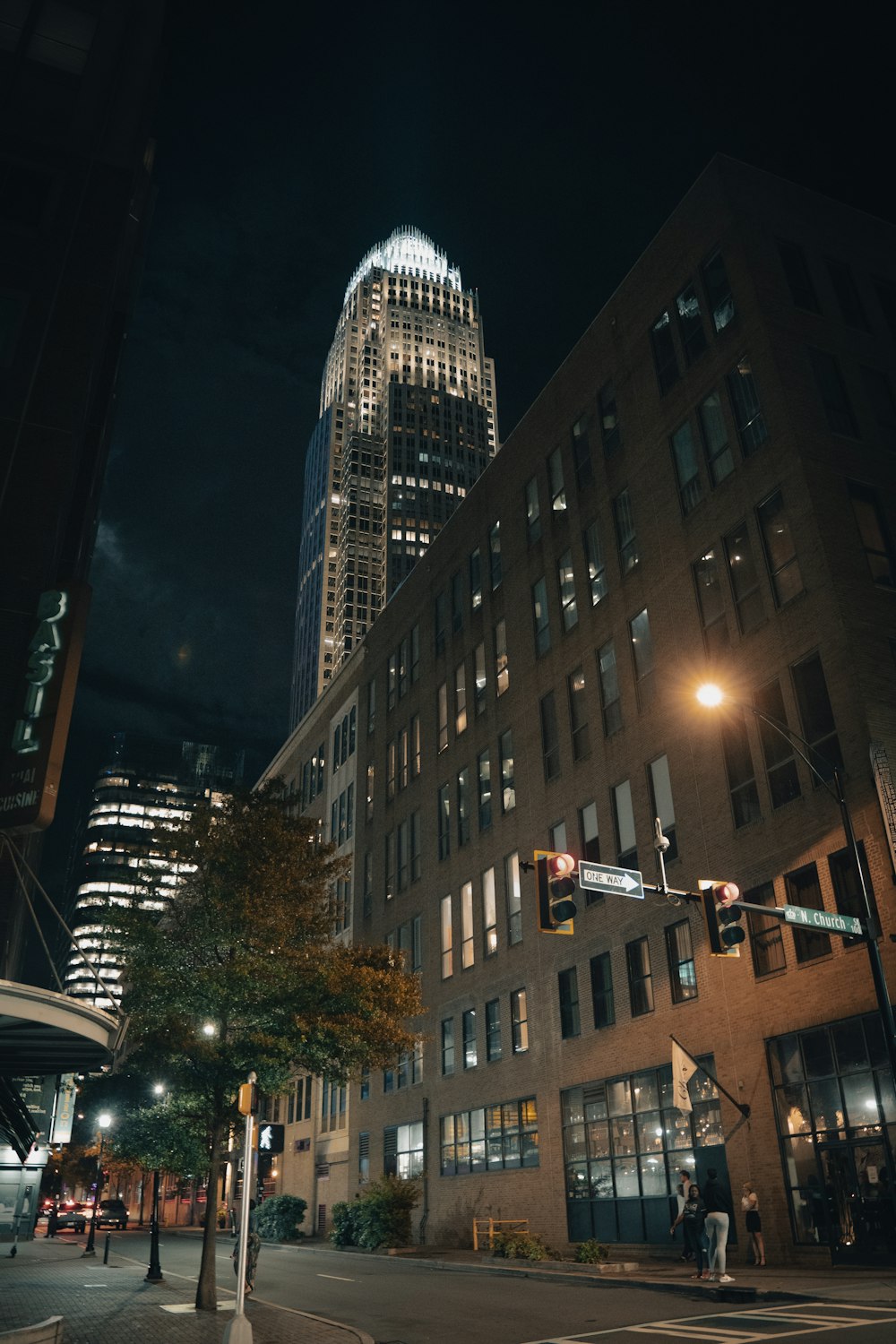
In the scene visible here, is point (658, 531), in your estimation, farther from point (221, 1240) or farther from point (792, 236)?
point (221, 1240)

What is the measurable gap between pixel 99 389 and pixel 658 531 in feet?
67.4

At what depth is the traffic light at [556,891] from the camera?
1420cm

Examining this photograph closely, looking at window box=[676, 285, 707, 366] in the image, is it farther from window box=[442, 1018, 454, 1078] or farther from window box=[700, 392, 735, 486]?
window box=[442, 1018, 454, 1078]

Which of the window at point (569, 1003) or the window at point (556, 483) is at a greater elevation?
the window at point (556, 483)

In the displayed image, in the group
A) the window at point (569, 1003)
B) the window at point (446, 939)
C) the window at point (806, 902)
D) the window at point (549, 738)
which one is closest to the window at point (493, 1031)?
the window at point (446, 939)

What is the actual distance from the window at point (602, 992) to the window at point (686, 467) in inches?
565

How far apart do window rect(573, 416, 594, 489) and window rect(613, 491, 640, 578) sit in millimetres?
2414

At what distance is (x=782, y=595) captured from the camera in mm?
25344

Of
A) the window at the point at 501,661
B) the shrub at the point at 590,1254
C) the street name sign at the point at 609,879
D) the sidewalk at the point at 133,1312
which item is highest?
the window at the point at 501,661

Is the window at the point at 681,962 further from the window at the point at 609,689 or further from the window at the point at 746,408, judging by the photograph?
the window at the point at 746,408

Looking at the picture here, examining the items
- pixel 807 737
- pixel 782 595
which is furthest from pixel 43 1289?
pixel 782 595

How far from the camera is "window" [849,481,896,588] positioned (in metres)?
24.7

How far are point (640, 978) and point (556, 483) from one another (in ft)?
64.0

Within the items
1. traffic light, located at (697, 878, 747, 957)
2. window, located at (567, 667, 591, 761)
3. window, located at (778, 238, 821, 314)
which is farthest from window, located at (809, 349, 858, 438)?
traffic light, located at (697, 878, 747, 957)
